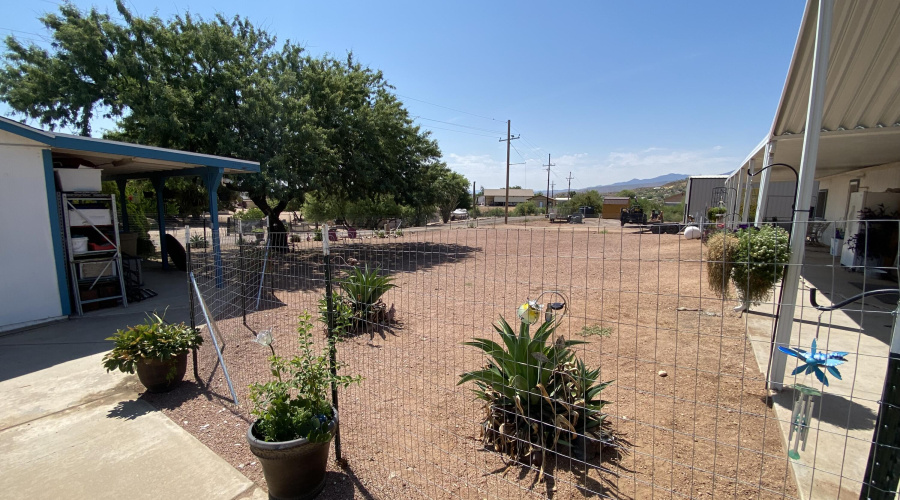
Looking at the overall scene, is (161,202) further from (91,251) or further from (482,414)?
(482,414)

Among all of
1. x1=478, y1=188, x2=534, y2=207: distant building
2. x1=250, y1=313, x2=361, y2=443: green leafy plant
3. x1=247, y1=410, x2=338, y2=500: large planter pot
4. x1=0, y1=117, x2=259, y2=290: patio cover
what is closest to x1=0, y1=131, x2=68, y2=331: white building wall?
x1=0, y1=117, x2=259, y2=290: patio cover

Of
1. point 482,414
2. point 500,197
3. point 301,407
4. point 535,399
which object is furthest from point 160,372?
point 500,197

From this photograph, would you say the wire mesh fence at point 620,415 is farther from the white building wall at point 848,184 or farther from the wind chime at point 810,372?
the white building wall at point 848,184

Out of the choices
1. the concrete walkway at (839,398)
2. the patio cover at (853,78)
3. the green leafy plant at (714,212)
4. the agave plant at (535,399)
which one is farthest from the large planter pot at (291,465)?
the green leafy plant at (714,212)

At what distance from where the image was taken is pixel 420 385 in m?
4.02

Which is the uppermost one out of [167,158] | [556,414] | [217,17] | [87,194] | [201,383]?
[217,17]

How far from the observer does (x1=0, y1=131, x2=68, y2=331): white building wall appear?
5785 millimetres

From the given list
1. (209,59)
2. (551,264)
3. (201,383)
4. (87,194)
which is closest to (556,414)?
(201,383)

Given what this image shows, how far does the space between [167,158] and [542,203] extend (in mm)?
79431

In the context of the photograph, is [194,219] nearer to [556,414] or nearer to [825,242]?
[556,414]

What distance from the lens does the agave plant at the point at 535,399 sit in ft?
9.25

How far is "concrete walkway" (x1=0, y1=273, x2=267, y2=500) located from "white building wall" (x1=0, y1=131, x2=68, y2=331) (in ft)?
4.78

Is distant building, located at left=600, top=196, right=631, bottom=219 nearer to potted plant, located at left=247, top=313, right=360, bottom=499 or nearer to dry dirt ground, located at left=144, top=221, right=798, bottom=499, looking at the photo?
dry dirt ground, located at left=144, top=221, right=798, bottom=499

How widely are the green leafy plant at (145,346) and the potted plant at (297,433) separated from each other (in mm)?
1774
